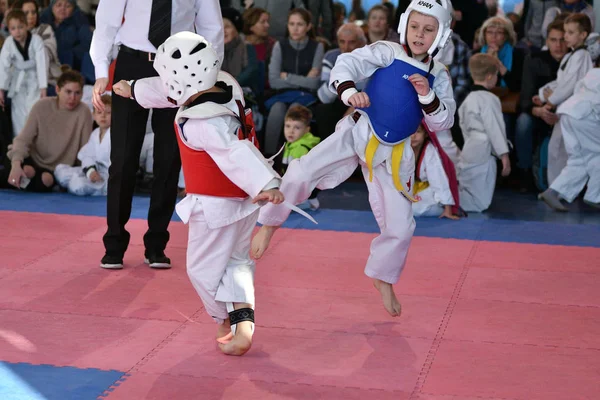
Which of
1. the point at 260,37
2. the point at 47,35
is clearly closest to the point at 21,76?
the point at 47,35

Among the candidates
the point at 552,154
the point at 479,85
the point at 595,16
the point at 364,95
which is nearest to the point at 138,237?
the point at 364,95

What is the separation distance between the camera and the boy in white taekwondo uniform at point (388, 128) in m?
4.16

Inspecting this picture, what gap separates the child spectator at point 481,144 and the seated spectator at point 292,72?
5.06 ft

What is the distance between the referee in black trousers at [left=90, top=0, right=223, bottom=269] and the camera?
4.99 meters

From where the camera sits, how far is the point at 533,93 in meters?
8.23

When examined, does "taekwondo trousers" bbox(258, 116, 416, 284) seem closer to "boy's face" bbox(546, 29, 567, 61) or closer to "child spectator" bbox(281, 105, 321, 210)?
"child spectator" bbox(281, 105, 321, 210)

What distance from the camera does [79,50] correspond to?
9.47m

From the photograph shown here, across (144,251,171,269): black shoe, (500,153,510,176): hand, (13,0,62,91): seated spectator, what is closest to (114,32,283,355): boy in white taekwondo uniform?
(144,251,171,269): black shoe

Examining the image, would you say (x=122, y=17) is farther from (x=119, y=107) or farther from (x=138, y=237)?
(x=138, y=237)

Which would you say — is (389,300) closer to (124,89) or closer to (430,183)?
(124,89)

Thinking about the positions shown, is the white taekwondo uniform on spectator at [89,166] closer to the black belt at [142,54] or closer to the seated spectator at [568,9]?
the black belt at [142,54]

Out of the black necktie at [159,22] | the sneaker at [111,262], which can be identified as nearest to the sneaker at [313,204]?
the sneaker at [111,262]

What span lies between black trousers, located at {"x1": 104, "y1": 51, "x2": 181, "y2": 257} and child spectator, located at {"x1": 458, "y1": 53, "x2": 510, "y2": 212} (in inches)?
117

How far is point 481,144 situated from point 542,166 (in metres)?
0.93
